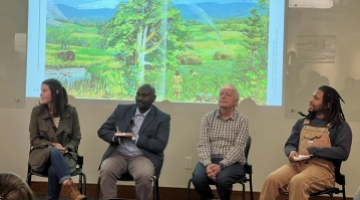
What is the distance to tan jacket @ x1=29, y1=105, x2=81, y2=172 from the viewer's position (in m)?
3.77

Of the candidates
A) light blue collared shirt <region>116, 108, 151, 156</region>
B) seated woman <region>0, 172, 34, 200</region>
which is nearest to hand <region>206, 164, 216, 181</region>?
light blue collared shirt <region>116, 108, 151, 156</region>

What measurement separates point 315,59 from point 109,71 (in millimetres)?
2022

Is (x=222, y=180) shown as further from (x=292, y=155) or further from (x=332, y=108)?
(x=332, y=108)

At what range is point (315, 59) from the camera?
423 cm

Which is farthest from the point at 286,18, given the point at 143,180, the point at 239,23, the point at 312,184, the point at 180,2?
the point at 143,180

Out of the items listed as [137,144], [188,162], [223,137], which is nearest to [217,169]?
[223,137]

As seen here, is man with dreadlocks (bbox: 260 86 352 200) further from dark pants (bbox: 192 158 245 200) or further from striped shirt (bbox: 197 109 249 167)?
striped shirt (bbox: 197 109 249 167)

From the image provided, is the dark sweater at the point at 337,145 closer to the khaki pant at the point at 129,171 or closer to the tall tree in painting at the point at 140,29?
the khaki pant at the point at 129,171

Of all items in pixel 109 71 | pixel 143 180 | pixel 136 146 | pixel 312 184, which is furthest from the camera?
pixel 109 71

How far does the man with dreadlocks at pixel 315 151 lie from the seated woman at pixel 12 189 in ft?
7.70

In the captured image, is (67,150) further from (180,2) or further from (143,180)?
(180,2)

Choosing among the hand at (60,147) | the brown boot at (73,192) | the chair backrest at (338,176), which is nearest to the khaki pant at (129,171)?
the brown boot at (73,192)

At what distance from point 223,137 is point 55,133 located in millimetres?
1449

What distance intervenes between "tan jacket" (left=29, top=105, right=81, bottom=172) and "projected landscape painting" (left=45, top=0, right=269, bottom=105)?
664 mm
